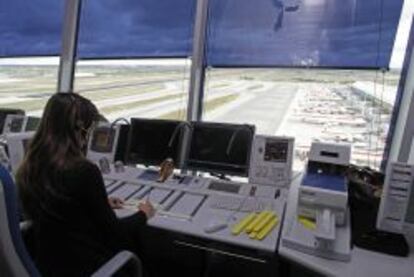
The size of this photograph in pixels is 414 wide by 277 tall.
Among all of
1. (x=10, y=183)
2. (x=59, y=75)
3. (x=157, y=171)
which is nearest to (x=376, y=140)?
(x=157, y=171)

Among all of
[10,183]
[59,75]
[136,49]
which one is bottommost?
[10,183]

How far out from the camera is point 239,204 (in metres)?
2.05

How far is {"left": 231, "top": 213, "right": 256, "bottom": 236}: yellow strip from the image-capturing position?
1709 mm

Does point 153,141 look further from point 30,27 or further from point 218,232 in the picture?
point 30,27

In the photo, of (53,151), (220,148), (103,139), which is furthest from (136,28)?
(53,151)

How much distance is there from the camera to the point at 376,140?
9.20 feet

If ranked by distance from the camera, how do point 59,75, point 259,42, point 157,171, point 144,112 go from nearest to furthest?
point 157,171 → point 259,42 → point 144,112 → point 59,75

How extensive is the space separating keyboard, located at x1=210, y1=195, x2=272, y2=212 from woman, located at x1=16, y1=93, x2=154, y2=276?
681 millimetres

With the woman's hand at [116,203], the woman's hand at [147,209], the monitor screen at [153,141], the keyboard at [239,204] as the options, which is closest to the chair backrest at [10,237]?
the woman's hand at [147,209]

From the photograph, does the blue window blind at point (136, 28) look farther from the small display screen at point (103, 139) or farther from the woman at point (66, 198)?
the woman at point (66, 198)

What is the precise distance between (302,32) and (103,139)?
168 cm

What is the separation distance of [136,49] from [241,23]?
98cm

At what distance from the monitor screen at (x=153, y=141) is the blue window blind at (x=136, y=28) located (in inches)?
35.1

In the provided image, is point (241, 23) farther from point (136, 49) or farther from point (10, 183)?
point (10, 183)
